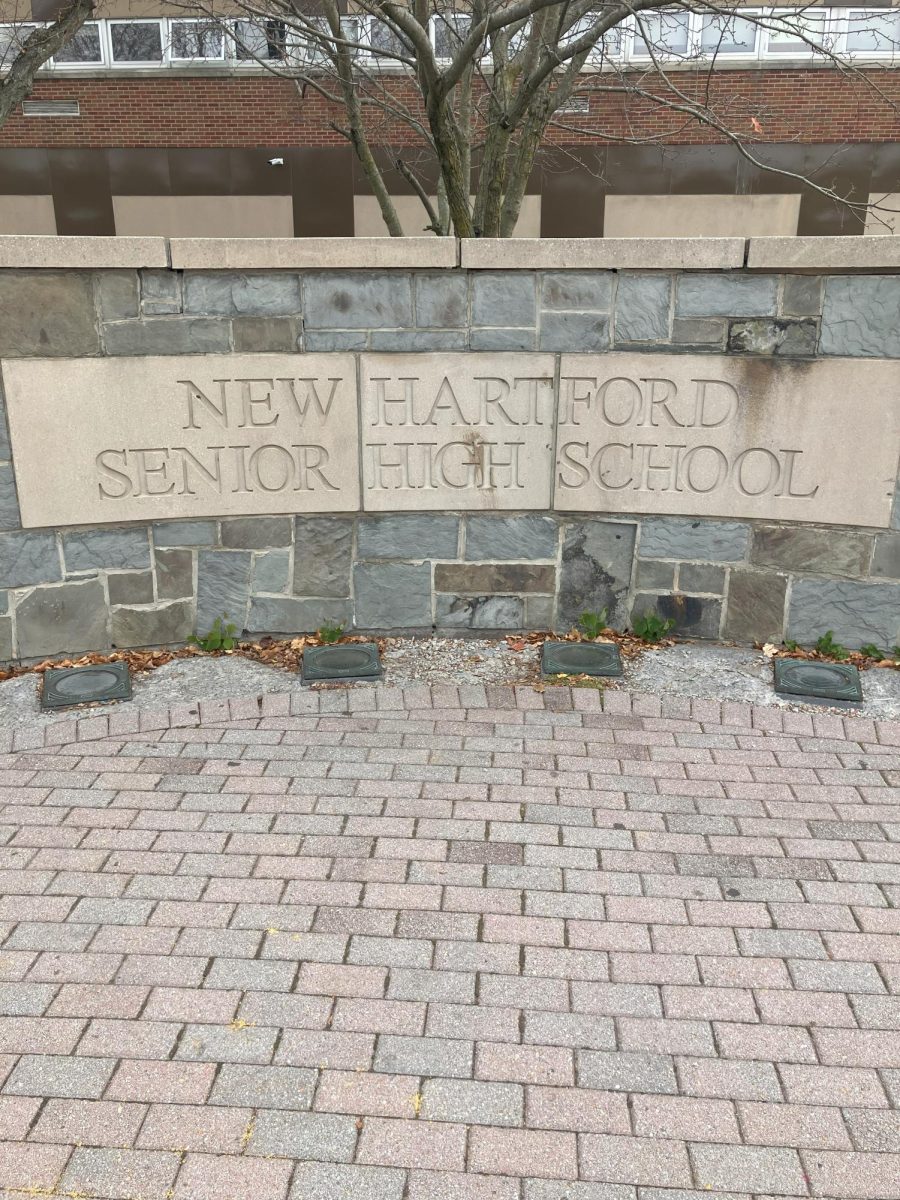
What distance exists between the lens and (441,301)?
4523 mm

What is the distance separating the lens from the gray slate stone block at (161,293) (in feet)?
14.3

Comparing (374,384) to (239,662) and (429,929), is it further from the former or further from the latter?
(429,929)

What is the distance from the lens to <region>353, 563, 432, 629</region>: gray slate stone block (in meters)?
4.89

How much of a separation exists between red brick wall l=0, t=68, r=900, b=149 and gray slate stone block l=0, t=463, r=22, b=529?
42.0ft

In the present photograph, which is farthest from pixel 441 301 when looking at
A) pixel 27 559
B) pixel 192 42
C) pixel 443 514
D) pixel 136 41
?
pixel 136 41

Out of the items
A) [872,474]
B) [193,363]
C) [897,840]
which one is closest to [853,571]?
[872,474]

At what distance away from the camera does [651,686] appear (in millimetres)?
4492

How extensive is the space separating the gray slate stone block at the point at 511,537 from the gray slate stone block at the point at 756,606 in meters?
0.94

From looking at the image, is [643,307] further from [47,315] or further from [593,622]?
[47,315]

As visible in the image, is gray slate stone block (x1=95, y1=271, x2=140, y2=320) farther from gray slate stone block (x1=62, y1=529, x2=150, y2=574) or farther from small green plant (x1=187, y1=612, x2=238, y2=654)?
small green plant (x1=187, y1=612, x2=238, y2=654)

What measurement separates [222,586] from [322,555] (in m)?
0.53

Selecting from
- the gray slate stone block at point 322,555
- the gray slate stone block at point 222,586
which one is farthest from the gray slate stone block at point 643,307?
the gray slate stone block at point 222,586

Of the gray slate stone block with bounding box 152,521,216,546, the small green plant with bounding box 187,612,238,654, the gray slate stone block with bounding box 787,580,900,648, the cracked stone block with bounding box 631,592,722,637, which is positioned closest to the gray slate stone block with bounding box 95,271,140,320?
the gray slate stone block with bounding box 152,521,216,546

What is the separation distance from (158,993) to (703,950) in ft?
5.04
